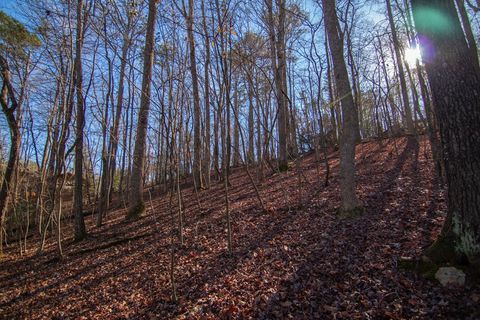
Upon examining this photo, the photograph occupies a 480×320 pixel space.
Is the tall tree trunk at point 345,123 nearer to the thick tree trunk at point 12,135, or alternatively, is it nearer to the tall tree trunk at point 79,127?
the tall tree trunk at point 79,127

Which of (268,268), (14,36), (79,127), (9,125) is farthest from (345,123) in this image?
(14,36)

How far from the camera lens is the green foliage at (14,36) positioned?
7.52m

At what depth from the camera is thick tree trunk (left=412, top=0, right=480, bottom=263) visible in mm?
2545

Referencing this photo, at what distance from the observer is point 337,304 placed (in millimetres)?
2768

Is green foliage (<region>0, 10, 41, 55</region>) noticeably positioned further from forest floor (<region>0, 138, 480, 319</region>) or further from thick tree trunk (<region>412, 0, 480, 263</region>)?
thick tree trunk (<region>412, 0, 480, 263</region>)

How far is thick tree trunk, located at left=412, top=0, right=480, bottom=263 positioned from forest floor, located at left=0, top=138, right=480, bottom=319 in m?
0.54

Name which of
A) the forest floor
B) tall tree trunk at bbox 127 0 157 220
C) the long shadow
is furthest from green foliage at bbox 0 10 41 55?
the long shadow

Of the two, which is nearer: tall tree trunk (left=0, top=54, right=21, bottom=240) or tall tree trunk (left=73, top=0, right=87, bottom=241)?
tall tree trunk (left=73, top=0, right=87, bottom=241)

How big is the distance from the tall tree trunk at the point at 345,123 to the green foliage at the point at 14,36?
8.70 meters

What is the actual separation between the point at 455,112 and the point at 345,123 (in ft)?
6.98

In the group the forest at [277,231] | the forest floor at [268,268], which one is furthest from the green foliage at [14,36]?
the forest floor at [268,268]

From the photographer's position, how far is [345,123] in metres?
4.70

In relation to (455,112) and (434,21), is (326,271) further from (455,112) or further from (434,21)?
(434,21)

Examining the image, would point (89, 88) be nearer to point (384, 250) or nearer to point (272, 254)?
point (272, 254)
